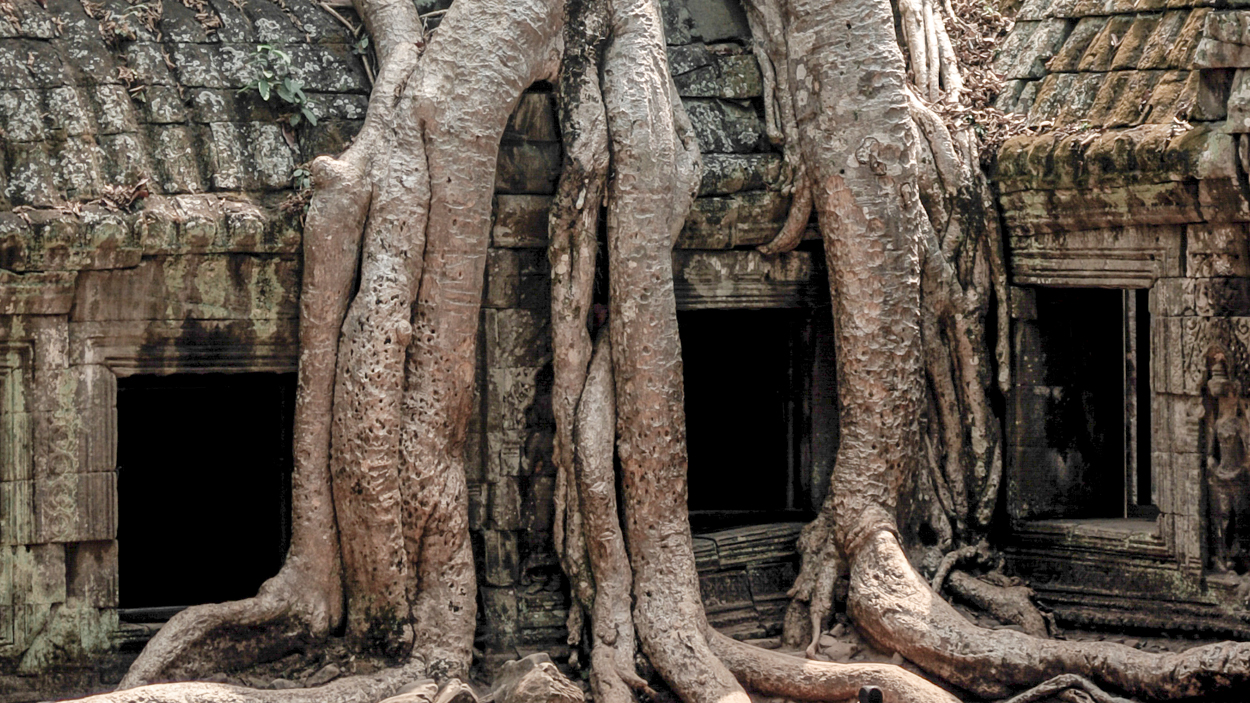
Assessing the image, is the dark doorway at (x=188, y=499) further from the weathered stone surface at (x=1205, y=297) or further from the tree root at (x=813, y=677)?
the weathered stone surface at (x=1205, y=297)

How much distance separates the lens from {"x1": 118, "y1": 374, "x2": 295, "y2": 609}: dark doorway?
8109 mm

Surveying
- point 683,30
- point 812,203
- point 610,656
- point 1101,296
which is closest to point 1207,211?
point 1101,296

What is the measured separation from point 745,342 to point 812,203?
135cm

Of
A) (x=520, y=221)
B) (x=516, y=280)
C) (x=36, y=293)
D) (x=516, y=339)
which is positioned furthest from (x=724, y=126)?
(x=36, y=293)

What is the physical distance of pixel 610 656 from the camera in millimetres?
6133

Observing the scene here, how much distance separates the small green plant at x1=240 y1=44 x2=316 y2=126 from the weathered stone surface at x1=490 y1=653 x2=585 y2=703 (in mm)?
2436

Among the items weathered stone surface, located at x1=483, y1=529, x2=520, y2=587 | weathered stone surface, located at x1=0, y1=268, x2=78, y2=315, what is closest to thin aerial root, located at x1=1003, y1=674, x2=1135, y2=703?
weathered stone surface, located at x1=483, y1=529, x2=520, y2=587

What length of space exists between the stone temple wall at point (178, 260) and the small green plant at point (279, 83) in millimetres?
44

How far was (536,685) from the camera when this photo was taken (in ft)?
18.3

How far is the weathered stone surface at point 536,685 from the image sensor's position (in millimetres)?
5555

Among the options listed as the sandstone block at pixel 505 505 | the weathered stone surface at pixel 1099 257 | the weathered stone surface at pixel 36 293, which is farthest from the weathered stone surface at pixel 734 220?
the weathered stone surface at pixel 36 293

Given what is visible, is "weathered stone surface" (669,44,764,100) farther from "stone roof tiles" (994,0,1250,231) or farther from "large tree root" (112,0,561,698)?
"stone roof tiles" (994,0,1250,231)

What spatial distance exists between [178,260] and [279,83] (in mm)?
881

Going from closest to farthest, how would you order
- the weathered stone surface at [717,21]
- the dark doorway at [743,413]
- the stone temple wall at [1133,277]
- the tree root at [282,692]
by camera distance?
the tree root at [282,692] → the stone temple wall at [1133,277] → the weathered stone surface at [717,21] → the dark doorway at [743,413]
